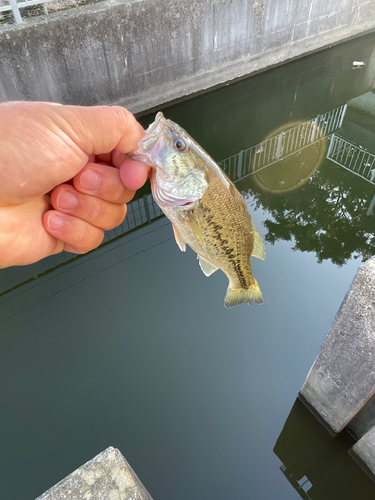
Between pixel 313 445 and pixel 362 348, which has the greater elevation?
pixel 362 348

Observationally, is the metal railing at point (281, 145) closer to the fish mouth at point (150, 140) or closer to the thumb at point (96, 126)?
the fish mouth at point (150, 140)

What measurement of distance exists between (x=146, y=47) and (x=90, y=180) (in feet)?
21.0

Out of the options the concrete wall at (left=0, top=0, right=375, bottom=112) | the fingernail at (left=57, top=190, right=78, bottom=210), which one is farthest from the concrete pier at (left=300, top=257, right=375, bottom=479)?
the concrete wall at (left=0, top=0, right=375, bottom=112)

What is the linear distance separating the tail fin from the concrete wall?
592 cm

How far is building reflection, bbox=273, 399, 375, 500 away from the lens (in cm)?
331

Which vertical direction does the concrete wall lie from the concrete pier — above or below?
above

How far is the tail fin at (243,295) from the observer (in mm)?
2564

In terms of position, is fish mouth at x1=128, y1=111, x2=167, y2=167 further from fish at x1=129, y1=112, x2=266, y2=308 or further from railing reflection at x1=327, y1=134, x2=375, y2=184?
railing reflection at x1=327, y1=134, x2=375, y2=184

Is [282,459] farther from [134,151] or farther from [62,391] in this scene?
[134,151]

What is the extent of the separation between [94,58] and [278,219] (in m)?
4.86

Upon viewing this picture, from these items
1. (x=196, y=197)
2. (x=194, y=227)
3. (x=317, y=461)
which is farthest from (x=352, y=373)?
(x=196, y=197)

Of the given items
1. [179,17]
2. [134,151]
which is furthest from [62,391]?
[179,17]

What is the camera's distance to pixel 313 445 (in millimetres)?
3613

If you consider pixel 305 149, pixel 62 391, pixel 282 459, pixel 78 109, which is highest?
pixel 78 109
